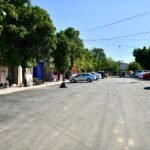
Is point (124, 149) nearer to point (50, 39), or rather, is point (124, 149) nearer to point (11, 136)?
point (11, 136)

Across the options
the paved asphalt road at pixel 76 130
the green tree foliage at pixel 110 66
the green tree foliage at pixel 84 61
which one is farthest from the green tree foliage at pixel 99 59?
the paved asphalt road at pixel 76 130

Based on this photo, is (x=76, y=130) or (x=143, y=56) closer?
(x=76, y=130)

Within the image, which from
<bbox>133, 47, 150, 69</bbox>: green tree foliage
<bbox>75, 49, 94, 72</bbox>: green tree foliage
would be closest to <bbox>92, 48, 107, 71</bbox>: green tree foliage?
<bbox>133, 47, 150, 69</bbox>: green tree foliage

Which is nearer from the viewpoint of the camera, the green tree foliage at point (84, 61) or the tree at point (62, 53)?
the tree at point (62, 53)

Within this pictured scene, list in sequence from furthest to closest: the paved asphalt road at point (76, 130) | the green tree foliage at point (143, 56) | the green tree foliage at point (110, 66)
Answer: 1. the green tree foliage at point (110, 66)
2. the green tree foliage at point (143, 56)
3. the paved asphalt road at point (76, 130)

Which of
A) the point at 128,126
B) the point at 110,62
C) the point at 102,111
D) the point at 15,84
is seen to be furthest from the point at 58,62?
the point at 110,62

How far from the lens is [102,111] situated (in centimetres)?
1739

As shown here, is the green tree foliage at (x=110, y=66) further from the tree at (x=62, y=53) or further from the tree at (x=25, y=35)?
the tree at (x=25, y=35)

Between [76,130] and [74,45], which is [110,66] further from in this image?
[76,130]

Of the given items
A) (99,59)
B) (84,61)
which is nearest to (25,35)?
(84,61)

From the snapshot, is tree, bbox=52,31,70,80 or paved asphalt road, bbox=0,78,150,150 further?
tree, bbox=52,31,70,80

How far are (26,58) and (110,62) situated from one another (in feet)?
439

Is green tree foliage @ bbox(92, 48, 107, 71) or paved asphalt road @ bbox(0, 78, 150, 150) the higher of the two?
green tree foliage @ bbox(92, 48, 107, 71)

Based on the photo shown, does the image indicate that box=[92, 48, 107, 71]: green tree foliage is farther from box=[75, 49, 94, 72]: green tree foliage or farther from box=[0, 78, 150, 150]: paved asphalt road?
box=[0, 78, 150, 150]: paved asphalt road
